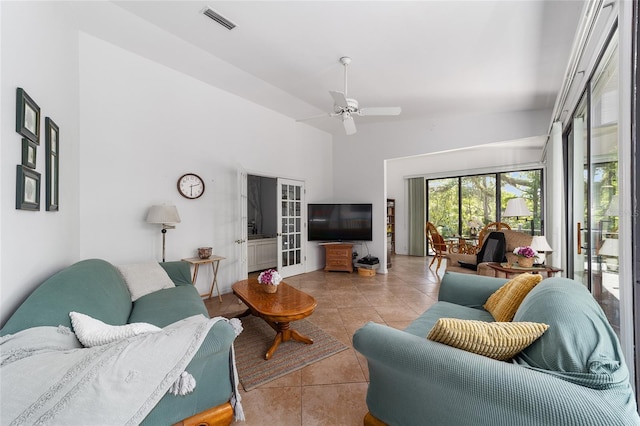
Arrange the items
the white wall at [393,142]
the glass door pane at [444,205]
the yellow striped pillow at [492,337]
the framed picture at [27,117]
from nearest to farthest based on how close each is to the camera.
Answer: the yellow striped pillow at [492,337]
the framed picture at [27,117]
the white wall at [393,142]
the glass door pane at [444,205]

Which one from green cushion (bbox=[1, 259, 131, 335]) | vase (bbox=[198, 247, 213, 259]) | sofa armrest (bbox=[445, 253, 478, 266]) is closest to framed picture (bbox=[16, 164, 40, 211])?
green cushion (bbox=[1, 259, 131, 335])

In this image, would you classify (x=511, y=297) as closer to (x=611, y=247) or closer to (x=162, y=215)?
(x=611, y=247)

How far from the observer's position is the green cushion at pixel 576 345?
0.85 metres

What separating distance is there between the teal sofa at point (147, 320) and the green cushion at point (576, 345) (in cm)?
138

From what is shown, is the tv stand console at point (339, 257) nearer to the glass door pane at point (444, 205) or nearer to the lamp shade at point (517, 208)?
the lamp shade at point (517, 208)

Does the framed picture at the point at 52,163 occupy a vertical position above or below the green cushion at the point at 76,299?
above

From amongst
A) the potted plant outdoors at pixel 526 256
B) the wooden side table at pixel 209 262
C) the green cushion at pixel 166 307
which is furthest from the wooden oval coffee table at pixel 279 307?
the potted plant outdoors at pixel 526 256

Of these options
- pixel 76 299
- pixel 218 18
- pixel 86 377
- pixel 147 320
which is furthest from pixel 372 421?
pixel 218 18

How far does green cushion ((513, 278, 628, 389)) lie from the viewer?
2.79 feet

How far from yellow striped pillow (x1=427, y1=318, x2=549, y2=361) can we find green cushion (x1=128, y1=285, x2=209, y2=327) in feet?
6.03

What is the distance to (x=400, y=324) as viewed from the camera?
2918mm

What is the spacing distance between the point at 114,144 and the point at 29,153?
5.22ft

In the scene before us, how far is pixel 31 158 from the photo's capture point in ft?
5.50

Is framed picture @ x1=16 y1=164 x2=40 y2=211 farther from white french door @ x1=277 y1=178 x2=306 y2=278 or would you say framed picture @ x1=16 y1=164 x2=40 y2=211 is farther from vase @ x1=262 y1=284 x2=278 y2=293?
white french door @ x1=277 y1=178 x2=306 y2=278
